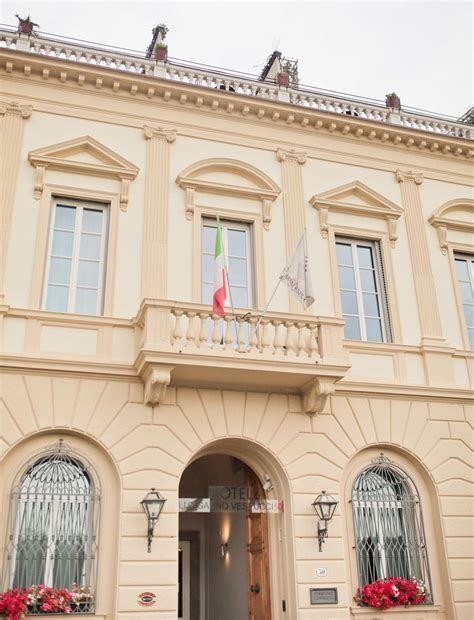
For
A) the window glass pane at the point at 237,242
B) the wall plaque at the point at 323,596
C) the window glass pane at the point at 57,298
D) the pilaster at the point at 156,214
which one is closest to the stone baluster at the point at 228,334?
the pilaster at the point at 156,214

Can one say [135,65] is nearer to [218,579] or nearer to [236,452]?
[236,452]

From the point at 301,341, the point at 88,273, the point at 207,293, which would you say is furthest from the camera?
the point at 207,293

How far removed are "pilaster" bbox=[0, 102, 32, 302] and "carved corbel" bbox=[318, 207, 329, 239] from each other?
18.1ft

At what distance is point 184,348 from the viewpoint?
9.26 m

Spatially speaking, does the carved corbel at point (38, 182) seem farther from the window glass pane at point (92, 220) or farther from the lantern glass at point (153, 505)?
the lantern glass at point (153, 505)

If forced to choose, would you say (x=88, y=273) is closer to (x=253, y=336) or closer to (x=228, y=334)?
(x=228, y=334)

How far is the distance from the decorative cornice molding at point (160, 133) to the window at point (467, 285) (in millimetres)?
6188

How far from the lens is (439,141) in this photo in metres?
13.4

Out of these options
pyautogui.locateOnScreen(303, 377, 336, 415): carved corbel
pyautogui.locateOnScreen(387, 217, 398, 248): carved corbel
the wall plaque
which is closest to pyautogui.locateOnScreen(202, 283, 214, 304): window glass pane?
pyautogui.locateOnScreen(303, 377, 336, 415): carved corbel

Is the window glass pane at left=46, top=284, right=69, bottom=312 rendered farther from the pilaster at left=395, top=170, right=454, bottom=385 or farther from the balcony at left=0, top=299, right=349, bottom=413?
the pilaster at left=395, top=170, right=454, bottom=385

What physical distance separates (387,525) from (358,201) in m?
6.13

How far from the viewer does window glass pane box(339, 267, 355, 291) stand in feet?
38.8

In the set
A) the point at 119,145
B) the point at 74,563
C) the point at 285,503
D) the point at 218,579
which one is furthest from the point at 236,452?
the point at 119,145

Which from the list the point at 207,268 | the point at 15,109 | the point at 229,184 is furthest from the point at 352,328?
the point at 15,109
